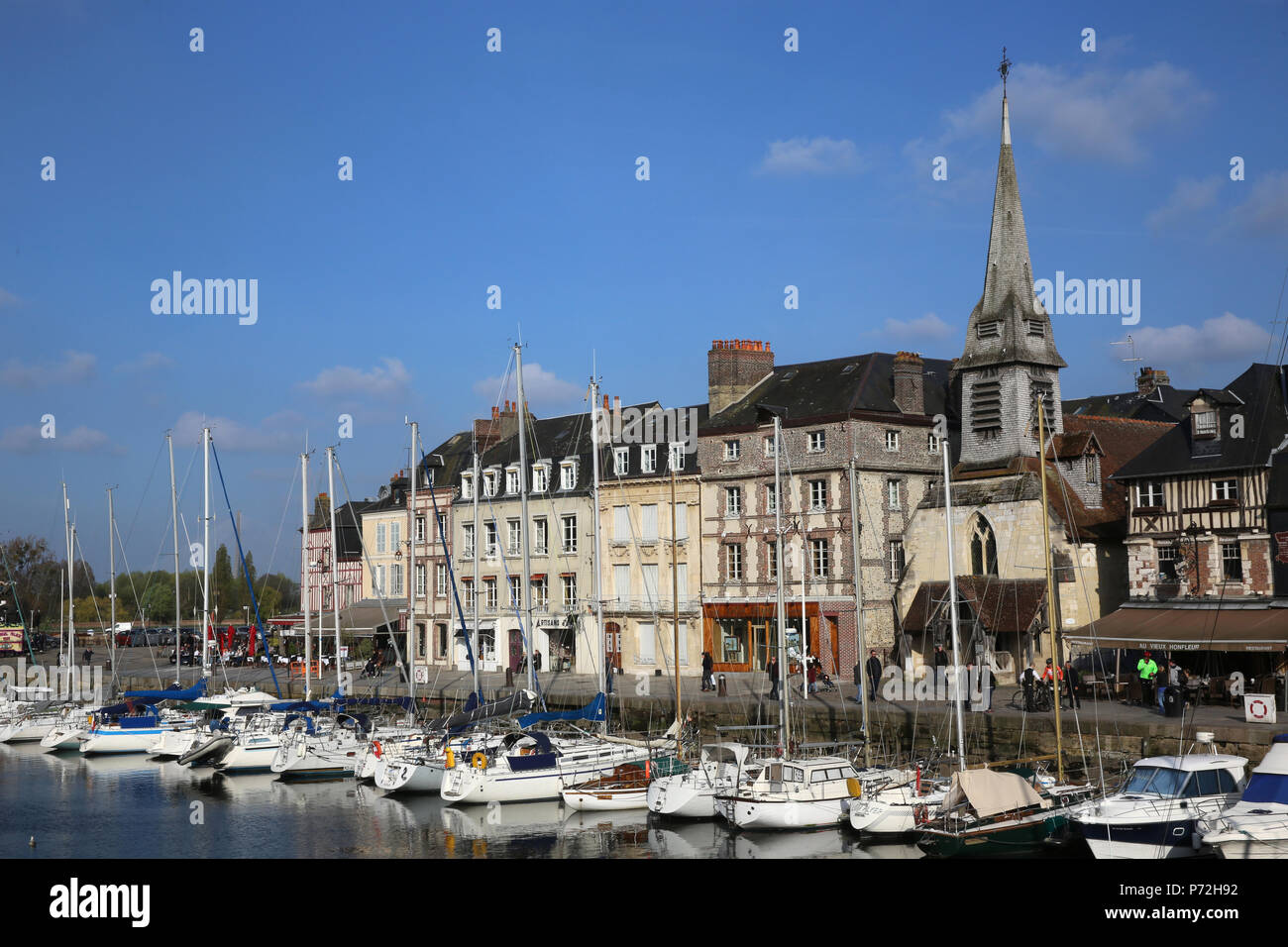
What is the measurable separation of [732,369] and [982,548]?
12.3 m

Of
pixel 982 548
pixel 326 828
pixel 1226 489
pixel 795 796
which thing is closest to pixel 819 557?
pixel 982 548

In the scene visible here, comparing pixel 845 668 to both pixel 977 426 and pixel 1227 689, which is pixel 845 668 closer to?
pixel 977 426

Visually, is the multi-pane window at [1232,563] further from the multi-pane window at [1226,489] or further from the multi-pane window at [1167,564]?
the multi-pane window at [1167,564]

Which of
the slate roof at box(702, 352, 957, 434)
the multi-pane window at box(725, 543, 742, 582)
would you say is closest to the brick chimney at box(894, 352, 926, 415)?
the slate roof at box(702, 352, 957, 434)

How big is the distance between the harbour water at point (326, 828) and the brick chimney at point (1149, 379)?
36.1 metres

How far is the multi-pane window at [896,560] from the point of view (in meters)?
41.7

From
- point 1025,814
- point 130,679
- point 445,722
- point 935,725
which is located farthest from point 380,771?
point 130,679

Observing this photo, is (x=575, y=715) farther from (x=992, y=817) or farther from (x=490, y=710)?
(x=992, y=817)

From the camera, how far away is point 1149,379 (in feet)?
179

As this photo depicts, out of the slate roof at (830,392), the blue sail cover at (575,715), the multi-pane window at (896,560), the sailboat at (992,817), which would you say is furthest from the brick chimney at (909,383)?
the sailboat at (992,817)

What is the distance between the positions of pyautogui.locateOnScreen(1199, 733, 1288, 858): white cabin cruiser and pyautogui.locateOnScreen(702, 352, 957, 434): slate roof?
79.3ft

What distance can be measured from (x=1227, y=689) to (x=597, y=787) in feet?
47.8

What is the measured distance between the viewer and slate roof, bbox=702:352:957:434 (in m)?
42.1
